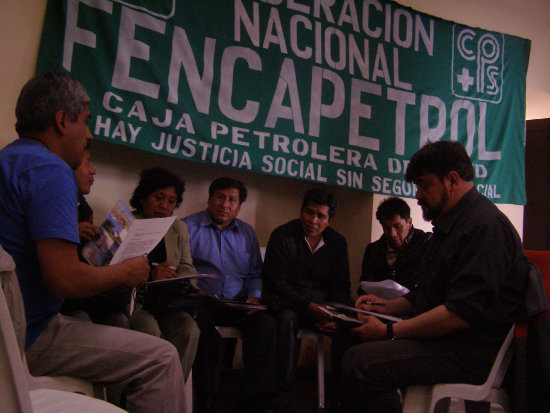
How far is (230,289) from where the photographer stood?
2.74 metres

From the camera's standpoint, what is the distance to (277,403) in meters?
2.27

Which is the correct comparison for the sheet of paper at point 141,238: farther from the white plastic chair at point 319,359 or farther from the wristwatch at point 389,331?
the white plastic chair at point 319,359

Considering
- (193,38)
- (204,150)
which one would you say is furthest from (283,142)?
(193,38)

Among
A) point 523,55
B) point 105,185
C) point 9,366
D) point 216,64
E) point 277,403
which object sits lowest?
point 277,403

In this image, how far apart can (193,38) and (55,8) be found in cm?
73

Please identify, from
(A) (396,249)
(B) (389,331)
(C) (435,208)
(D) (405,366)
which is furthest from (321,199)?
(D) (405,366)

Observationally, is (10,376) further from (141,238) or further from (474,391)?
(474,391)

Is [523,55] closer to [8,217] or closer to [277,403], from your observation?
[277,403]

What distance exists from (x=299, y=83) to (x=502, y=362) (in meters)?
2.09

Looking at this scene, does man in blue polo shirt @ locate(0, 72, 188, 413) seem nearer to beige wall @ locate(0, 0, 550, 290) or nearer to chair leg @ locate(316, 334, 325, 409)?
beige wall @ locate(0, 0, 550, 290)

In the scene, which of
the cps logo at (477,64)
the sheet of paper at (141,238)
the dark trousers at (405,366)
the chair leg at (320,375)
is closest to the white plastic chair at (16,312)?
the sheet of paper at (141,238)

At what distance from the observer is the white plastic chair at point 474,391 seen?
154 cm

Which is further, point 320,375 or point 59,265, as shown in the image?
point 320,375

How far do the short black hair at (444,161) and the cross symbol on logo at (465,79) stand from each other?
2.24m
